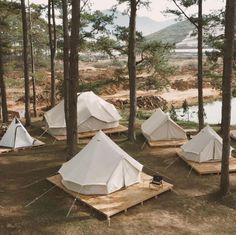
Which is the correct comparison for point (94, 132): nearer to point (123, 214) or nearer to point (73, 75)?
point (73, 75)

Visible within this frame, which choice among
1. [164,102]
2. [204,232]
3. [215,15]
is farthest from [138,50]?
[164,102]

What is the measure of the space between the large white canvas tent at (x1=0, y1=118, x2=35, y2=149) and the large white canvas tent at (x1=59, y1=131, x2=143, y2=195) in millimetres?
5510

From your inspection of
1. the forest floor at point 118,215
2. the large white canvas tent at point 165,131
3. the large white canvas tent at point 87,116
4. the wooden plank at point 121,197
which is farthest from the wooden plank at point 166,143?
the wooden plank at point 121,197

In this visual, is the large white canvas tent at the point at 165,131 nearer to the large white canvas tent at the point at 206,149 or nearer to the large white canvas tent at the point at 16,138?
the large white canvas tent at the point at 206,149

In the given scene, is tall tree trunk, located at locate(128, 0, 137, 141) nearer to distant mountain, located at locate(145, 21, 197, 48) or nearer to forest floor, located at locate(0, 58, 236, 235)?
forest floor, located at locate(0, 58, 236, 235)

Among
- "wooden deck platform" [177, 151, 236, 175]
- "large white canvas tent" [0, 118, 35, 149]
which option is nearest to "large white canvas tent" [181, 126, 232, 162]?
"wooden deck platform" [177, 151, 236, 175]

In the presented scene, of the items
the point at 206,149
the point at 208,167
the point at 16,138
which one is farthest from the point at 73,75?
the point at 208,167

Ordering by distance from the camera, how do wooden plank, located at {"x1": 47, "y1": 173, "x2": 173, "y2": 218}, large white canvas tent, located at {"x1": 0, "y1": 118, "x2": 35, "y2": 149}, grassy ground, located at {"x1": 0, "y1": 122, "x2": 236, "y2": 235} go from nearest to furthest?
grassy ground, located at {"x1": 0, "y1": 122, "x2": 236, "y2": 235} → wooden plank, located at {"x1": 47, "y1": 173, "x2": 173, "y2": 218} → large white canvas tent, located at {"x1": 0, "y1": 118, "x2": 35, "y2": 149}

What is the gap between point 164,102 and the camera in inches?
1454

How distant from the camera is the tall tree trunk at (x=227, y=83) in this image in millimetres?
11391

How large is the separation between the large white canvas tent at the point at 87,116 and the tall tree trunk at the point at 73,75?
15.9ft

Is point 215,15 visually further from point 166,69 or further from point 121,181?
point 121,181

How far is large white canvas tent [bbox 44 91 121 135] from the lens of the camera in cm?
2016

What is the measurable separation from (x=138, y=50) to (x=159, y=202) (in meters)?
9.13
